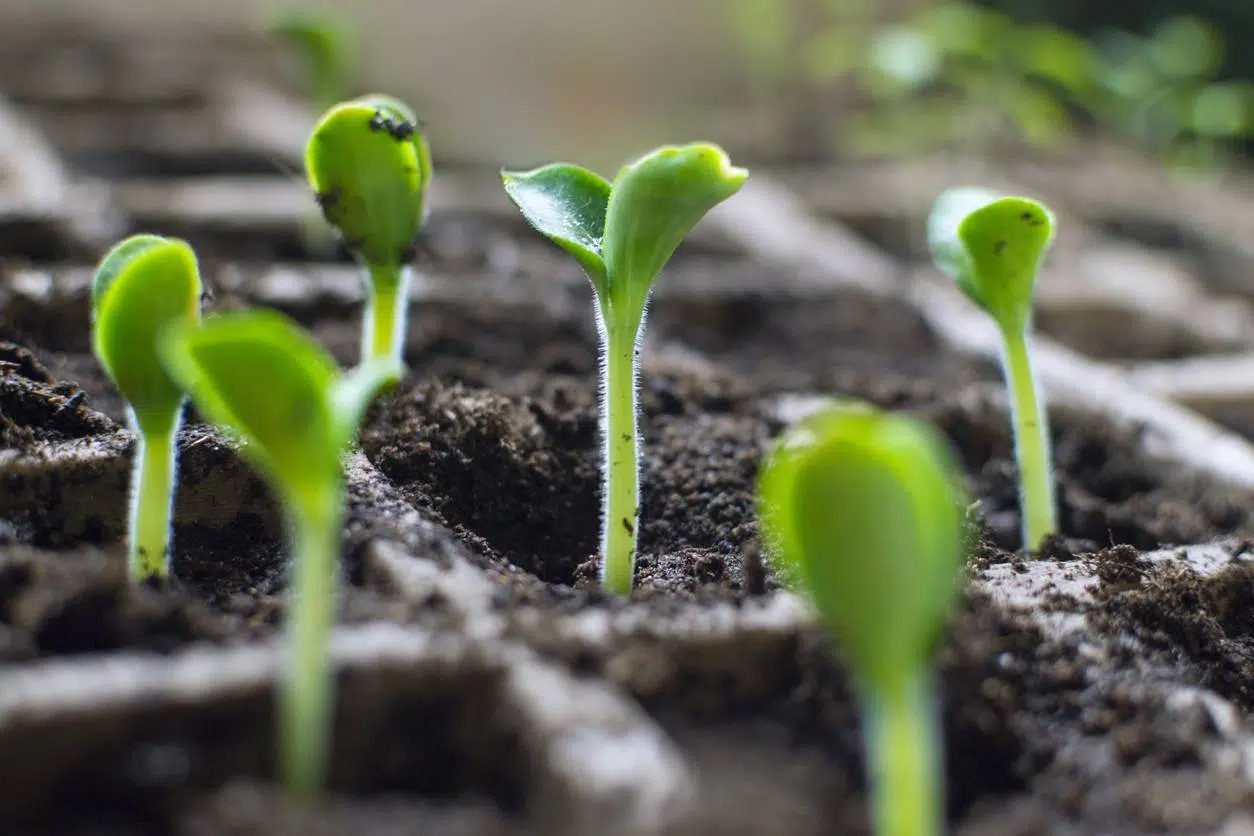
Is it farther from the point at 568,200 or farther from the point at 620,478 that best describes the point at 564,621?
the point at 568,200

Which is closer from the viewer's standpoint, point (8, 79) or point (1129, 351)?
point (1129, 351)

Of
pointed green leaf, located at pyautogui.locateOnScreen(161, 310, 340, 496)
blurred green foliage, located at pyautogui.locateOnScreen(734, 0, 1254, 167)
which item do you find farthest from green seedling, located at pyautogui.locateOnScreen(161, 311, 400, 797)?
blurred green foliage, located at pyautogui.locateOnScreen(734, 0, 1254, 167)

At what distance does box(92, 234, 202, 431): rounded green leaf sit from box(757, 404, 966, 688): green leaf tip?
34 cm

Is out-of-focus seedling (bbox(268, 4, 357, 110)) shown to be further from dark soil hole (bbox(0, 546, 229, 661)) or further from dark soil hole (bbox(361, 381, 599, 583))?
dark soil hole (bbox(0, 546, 229, 661))

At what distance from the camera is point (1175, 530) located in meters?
0.96

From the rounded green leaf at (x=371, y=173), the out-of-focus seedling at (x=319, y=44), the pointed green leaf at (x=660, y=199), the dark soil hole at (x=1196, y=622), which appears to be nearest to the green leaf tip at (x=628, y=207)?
the pointed green leaf at (x=660, y=199)

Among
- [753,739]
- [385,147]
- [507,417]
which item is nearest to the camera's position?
[753,739]

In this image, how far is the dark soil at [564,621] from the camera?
50 cm

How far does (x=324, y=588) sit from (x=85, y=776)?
0.12m

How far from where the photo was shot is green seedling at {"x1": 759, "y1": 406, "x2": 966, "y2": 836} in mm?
433

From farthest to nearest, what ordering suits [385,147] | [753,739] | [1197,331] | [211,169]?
[211,169], [1197,331], [385,147], [753,739]

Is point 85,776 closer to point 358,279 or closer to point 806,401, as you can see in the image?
point 806,401

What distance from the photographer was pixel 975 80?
2367 millimetres

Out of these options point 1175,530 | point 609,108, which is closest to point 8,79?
point 609,108
